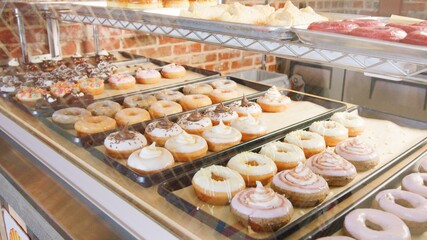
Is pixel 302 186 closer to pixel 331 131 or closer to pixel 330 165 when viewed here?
pixel 330 165

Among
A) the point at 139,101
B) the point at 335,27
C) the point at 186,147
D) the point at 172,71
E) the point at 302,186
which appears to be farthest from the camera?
the point at 172,71

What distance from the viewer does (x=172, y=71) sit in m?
2.19

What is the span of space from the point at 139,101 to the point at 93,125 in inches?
13.7

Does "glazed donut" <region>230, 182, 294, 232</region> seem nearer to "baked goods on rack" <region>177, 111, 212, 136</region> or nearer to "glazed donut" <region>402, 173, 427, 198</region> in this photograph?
"glazed donut" <region>402, 173, 427, 198</region>

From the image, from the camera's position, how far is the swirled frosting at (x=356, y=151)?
1282mm

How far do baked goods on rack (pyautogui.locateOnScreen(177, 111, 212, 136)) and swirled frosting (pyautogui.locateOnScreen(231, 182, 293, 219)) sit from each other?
0.48m

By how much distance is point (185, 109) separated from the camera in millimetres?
1811

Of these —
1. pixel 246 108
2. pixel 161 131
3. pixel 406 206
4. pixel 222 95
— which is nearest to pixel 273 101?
pixel 246 108

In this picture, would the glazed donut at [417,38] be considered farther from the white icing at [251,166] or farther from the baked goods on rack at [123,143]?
the baked goods on rack at [123,143]

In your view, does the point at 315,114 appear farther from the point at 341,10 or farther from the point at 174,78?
the point at 341,10

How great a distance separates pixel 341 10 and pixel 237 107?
243cm

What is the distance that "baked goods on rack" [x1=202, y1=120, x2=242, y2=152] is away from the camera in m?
1.40

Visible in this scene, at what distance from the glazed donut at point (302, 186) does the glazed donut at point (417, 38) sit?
1.53ft

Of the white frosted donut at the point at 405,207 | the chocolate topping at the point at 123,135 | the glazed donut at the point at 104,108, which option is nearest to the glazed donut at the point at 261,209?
the white frosted donut at the point at 405,207
